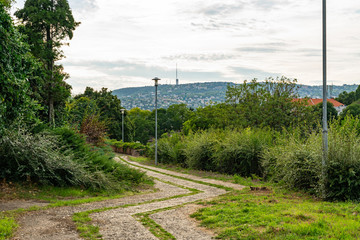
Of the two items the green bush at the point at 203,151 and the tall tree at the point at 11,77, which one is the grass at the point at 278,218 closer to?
the tall tree at the point at 11,77

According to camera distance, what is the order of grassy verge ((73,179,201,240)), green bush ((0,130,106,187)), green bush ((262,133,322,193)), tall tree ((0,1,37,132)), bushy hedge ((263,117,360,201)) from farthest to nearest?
green bush ((0,130,106,187)) → green bush ((262,133,322,193)) → tall tree ((0,1,37,132)) → bushy hedge ((263,117,360,201)) → grassy verge ((73,179,201,240))

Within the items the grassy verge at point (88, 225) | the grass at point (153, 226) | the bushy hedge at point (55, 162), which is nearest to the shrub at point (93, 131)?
the bushy hedge at point (55, 162)

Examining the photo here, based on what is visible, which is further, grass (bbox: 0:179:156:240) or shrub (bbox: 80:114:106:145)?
shrub (bbox: 80:114:106:145)

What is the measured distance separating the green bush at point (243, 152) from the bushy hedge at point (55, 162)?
5990 millimetres

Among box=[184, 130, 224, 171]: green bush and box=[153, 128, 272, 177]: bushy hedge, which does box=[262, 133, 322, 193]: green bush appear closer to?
box=[153, 128, 272, 177]: bushy hedge

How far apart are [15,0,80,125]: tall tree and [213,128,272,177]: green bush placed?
29.7 feet

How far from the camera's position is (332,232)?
591 cm

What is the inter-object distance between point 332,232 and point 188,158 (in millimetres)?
15182

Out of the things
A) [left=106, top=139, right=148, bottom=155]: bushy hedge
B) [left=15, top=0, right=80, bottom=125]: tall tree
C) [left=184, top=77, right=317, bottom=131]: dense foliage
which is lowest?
[left=106, top=139, right=148, bottom=155]: bushy hedge

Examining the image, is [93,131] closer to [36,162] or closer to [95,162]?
[95,162]

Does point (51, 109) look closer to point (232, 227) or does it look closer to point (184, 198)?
point (184, 198)

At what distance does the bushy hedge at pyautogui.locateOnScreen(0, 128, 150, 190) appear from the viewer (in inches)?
422

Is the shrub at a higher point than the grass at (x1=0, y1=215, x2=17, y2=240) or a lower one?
higher

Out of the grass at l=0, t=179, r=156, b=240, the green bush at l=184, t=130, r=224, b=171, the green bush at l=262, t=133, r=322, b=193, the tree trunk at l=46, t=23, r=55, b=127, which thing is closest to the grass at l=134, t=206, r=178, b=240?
the grass at l=0, t=179, r=156, b=240
